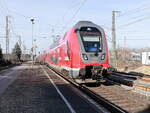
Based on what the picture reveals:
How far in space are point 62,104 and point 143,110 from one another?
9.98 feet

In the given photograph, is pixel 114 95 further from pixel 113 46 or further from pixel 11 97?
pixel 113 46

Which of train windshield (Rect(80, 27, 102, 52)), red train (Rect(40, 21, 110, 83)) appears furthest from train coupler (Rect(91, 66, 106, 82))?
train windshield (Rect(80, 27, 102, 52))

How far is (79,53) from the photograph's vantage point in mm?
11789

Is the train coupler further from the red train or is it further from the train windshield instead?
the train windshield

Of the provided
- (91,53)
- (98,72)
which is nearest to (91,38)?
(91,53)

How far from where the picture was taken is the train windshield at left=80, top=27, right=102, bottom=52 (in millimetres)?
12117

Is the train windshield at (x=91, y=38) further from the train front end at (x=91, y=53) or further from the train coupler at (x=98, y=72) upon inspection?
the train coupler at (x=98, y=72)

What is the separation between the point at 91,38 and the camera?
1240 centimetres

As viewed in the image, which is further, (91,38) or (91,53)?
(91,38)

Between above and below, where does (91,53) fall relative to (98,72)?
above

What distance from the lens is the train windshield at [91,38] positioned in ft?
39.8

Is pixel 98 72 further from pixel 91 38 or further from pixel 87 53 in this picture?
pixel 91 38

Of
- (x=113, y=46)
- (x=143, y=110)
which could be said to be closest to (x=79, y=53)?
(x=143, y=110)

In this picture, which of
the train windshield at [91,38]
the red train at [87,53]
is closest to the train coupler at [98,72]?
the red train at [87,53]
